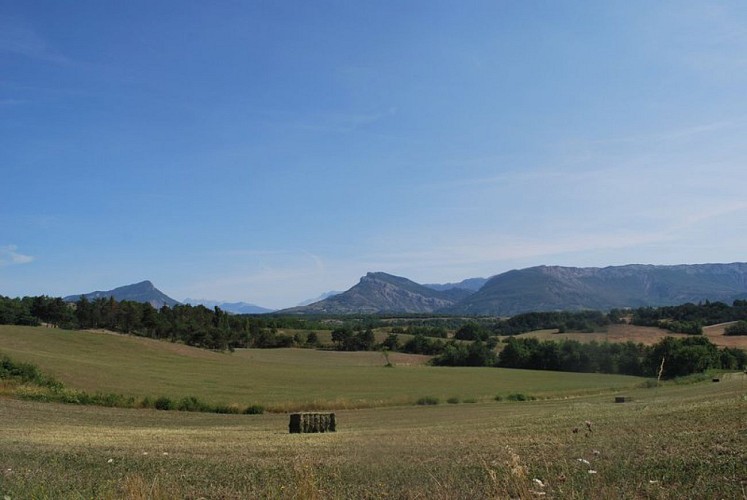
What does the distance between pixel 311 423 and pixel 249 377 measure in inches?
2413

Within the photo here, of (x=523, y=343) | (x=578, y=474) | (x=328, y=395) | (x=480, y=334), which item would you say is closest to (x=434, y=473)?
(x=578, y=474)

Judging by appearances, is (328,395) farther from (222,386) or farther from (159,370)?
(159,370)

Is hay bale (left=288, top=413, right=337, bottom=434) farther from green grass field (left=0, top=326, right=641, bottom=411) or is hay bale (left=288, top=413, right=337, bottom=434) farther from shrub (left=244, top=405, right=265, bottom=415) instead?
green grass field (left=0, top=326, right=641, bottom=411)

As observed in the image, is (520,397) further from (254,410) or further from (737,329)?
(737,329)

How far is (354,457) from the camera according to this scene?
13.7 m

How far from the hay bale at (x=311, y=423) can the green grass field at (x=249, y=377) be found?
936 inches

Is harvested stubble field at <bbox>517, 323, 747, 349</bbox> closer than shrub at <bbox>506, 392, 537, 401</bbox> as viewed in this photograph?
No

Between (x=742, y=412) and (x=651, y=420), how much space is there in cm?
317

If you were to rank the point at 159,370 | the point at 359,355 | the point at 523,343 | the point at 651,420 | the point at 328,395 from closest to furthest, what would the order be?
1. the point at 651,420
2. the point at 328,395
3. the point at 159,370
4. the point at 523,343
5. the point at 359,355

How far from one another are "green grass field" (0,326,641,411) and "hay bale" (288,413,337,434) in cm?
2377

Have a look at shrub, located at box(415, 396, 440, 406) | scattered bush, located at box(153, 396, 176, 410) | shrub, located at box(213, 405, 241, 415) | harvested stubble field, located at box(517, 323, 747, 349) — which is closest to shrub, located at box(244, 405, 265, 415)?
shrub, located at box(213, 405, 241, 415)

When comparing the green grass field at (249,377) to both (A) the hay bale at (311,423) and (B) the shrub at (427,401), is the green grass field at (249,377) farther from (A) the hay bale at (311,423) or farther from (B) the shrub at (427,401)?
(A) the hay bale at (311,423)

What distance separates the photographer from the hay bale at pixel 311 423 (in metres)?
30.0

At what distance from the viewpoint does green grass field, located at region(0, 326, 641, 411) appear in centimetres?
6291
